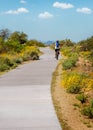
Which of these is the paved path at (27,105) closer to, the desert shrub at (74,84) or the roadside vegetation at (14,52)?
the desert shrub at (74,84)

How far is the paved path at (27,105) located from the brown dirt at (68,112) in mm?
214

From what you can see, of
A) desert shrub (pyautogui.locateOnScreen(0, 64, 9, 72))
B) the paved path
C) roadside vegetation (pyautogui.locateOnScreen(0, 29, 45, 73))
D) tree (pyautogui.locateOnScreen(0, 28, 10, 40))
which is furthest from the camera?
tree (pyautogui.locateOnScreen(0, 28, 10, 40))

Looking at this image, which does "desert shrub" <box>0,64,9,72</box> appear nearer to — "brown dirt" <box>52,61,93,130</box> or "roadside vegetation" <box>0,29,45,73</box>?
"roadside vegetation" <box>0,29,45,73</box>

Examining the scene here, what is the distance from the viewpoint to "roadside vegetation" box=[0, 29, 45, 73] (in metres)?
30.5

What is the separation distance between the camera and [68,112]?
1312cm

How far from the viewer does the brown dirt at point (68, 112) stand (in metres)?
11.4

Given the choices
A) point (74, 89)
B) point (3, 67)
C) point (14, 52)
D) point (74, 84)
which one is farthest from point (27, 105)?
point (14, 52)

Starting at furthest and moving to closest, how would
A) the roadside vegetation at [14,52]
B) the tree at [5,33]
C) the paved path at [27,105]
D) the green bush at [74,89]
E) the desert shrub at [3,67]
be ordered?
the tree at [5,33] < the roadside vegetation at [14,52] < the desert shrub at [3,67] < the green bush at [74,89] < the paved path at [27,105]

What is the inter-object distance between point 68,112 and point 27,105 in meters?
1.46

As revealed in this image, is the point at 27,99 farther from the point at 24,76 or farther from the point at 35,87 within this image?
the point at 24,76

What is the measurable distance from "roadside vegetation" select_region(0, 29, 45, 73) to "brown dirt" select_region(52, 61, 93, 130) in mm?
11056

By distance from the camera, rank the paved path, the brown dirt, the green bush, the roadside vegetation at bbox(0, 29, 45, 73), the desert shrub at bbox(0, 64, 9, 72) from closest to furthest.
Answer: the paved path, the brown dirt, the green bush, the desert shrub at bbox(0, 64, 9, 72), the roadside vegetation at bbox(0, 29, 45, 73)

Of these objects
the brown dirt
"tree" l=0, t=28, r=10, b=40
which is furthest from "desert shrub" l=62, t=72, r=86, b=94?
"tree" l=0, t=28, r=10, b=40

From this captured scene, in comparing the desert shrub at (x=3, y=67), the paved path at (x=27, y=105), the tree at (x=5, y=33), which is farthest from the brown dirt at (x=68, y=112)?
the tree at (x=5, y=33)
